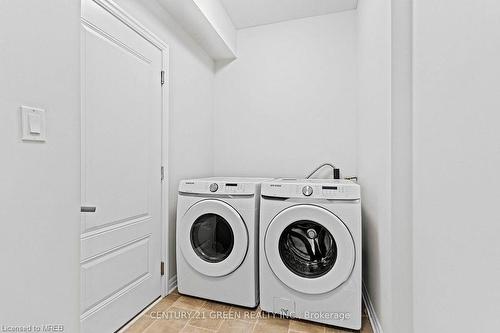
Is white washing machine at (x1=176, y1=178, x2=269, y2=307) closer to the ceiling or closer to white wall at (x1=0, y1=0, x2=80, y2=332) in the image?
white wall at (x1=0, y1=0, x2=80, y2=332)

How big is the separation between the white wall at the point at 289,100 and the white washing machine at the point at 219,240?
939 millimetres

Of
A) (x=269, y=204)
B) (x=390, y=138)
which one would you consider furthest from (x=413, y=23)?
(x=269, y=204)

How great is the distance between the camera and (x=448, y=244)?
84 cm

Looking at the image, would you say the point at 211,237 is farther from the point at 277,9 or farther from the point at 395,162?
the point at 277,9

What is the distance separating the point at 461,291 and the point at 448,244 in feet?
0.46

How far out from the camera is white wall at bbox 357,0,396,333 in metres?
1.30

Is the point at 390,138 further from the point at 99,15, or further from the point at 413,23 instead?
the point at 99,15

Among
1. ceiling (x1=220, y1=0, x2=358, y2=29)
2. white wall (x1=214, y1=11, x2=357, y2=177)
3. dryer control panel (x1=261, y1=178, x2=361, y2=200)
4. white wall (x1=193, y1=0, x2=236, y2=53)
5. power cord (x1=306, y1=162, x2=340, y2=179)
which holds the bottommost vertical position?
dryer control panel (x1=261, y1=178, x2=361, y2=200)

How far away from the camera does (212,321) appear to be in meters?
1.76

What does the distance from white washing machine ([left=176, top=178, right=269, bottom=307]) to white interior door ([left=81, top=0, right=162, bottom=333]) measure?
228mm

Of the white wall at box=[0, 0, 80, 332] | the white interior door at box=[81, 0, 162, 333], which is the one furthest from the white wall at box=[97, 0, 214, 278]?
the white wall at box=[0, 0, 80, 332]

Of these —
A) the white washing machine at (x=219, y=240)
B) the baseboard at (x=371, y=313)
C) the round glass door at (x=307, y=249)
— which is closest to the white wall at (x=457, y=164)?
the baseboard at (x=371, y=313)

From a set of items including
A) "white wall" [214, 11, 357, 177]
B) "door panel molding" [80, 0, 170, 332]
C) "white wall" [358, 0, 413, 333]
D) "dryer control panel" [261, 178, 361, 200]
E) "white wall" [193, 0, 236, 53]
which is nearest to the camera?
"white wall" [358, 0, 413, 333]

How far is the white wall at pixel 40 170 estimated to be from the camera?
813 mm
